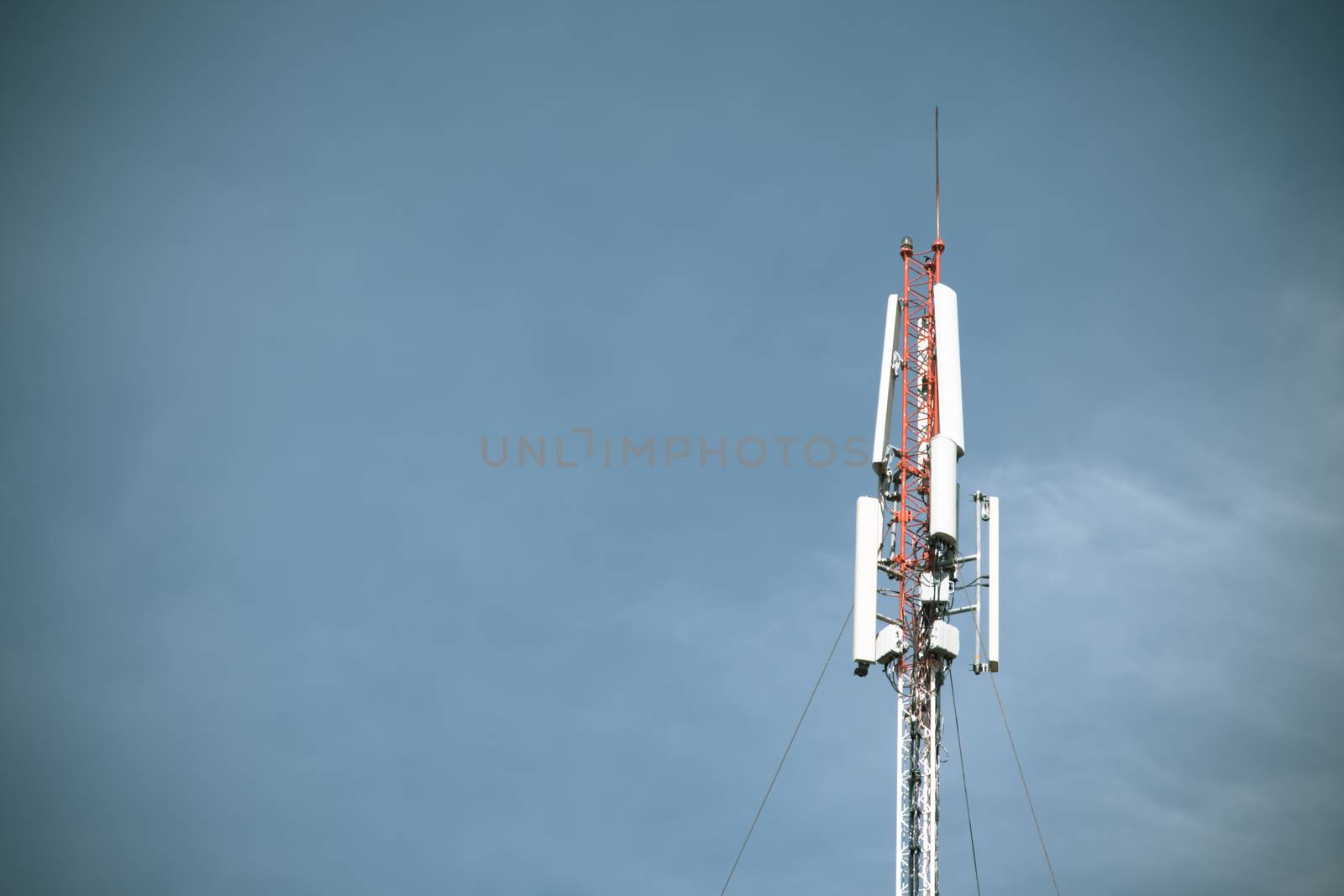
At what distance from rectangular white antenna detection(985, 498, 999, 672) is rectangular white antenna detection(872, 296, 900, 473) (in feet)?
22.5

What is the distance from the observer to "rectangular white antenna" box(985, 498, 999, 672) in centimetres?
12419

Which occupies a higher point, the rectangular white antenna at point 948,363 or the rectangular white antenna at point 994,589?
the rectangular white antenna at point 948,363

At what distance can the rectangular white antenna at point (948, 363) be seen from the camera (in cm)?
12800

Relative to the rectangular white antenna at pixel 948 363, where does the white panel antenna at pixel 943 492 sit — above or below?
below

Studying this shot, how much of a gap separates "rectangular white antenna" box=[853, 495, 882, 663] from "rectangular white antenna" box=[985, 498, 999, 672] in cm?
624

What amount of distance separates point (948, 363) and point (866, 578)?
Answer: 13.4 meters

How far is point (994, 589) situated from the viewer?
124938 mm

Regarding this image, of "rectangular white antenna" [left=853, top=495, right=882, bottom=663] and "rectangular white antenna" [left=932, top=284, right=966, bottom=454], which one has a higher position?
"rectangular white antenna" [left=932, top=284, right=966, bottom=454]

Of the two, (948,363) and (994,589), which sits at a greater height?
(948,363)

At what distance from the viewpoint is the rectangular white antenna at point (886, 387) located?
129125 mm

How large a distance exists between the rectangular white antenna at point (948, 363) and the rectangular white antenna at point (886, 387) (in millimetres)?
2401

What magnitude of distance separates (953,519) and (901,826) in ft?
55.7

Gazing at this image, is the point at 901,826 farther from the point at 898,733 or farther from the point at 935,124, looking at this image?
the point at 935,124

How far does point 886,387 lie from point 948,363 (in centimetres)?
389
